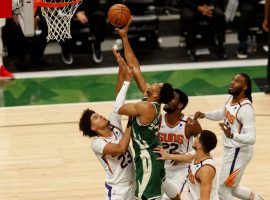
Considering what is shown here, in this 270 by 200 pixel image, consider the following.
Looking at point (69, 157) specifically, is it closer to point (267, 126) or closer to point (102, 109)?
point (102, 109)

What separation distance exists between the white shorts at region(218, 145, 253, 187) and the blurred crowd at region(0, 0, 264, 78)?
580cm

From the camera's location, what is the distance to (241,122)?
23.0 feet

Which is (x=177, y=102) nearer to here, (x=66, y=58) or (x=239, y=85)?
(x=239, y=85)

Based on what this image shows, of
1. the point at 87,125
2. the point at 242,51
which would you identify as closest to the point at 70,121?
the point at 87,125

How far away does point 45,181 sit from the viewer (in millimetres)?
8398

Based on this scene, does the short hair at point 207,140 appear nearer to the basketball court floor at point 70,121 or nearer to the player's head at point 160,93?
the player's head at point 160,93

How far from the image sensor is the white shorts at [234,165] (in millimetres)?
7047

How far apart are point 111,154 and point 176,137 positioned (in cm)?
91

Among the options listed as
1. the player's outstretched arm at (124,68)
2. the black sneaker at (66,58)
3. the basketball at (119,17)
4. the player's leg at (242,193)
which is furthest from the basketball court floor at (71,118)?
the player's outstretched arm at (124,68)

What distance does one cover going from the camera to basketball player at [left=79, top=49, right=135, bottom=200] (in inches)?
263

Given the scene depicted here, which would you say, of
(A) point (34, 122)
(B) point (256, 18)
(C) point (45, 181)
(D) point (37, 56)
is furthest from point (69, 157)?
(B) point (256, 18)

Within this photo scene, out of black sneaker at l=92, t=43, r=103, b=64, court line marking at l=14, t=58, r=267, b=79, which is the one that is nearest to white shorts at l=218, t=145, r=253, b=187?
court line marking at l=14, t=58, r=267, b=79

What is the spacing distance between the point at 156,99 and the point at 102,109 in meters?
4.12

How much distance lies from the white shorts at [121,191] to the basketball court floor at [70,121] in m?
1.18
